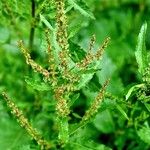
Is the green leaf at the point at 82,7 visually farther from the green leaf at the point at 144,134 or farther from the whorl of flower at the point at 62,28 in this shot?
the green leaf at the point at 144,134

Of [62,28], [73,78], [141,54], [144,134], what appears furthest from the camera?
[144,134]

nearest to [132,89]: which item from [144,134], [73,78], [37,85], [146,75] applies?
[146,75]

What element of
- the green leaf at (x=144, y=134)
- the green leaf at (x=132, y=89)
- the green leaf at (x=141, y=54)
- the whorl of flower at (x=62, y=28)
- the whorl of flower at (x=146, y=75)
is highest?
the whorl of flower at (x=62, y=28)

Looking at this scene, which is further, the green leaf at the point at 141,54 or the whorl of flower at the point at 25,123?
the green leaf at the point at 141,54

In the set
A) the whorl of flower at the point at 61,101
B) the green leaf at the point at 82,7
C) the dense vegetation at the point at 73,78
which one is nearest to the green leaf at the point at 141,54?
the dense vegetation at the point at 73,78

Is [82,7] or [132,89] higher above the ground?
[82,7]

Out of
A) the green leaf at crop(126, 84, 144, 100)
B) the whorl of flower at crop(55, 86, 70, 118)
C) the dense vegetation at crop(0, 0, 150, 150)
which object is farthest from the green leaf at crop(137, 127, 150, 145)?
the whorl of flower at crop(55, 86, 70, 118)

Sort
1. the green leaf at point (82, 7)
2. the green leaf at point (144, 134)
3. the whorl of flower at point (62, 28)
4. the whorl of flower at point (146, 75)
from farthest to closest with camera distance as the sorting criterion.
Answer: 1. the green leaf at point (144, 134)
2. the green leaf at point (82, 7)
3. the whorl of flower at point (146, 75)
4. the whorl of flower at point (62, 28)

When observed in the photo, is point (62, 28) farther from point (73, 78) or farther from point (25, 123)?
point (25, 123)

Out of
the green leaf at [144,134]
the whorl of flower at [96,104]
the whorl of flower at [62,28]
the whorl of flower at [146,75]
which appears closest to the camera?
the whorl of flower at [62,28]
